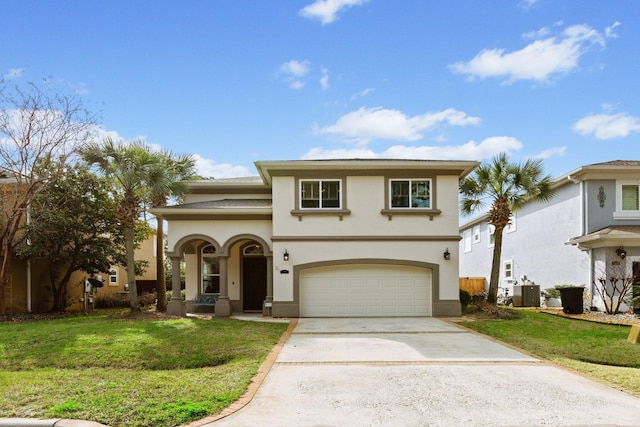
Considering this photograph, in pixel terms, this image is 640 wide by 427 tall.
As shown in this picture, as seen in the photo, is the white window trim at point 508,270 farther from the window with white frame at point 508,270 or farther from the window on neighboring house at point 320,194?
the window on neighboring house at point 320,194

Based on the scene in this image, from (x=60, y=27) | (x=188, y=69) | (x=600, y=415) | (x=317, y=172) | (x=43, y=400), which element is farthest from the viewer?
(x=317, y=172)

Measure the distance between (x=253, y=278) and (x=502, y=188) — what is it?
33.6ft

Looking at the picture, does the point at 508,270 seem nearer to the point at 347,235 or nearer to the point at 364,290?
the point at 364,290

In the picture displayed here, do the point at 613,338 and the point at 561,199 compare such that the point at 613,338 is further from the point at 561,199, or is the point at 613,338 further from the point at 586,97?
the point at 561,199

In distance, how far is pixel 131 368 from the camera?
9.54m

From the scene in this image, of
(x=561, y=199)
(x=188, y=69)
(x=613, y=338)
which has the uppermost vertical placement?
(x=188, y=69)

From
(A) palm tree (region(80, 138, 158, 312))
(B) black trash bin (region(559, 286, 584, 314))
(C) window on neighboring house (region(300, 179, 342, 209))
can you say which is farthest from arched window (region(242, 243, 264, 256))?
(B) black trash bin (region(559, 286, 584, 314))

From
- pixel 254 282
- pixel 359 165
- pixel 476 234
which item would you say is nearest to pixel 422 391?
pixel 359 165

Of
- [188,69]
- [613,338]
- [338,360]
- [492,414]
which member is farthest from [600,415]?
[188,69]

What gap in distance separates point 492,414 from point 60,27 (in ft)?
A: 49.8

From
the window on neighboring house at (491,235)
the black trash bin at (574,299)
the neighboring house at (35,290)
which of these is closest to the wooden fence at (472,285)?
the window on neighboring house at (491,235)

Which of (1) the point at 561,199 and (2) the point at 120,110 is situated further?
(1) the point at 561,199

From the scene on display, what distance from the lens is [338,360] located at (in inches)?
389

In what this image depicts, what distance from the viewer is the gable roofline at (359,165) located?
17.4 metres
